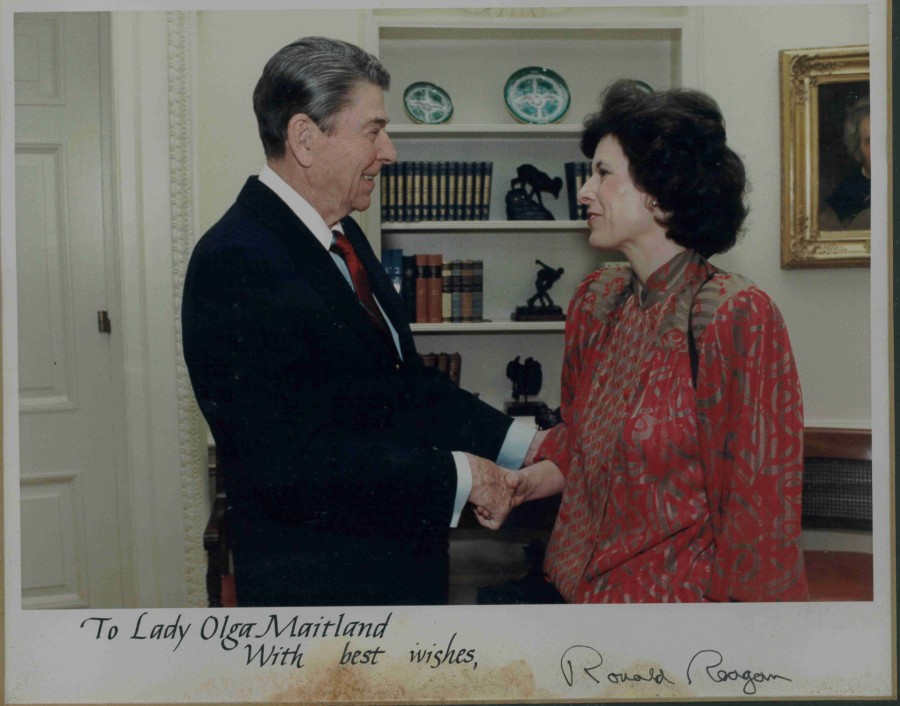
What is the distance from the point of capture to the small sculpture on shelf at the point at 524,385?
184 cm

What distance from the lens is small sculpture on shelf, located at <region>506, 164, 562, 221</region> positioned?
2.14 m

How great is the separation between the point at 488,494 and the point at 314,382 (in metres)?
0.43

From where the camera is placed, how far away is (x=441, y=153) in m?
2.12

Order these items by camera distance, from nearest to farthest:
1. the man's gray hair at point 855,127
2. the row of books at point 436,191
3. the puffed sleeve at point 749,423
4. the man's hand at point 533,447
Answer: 1. the puffed sleeve at point 749,423
2. the man's gray hair at point 855,127
3. the man's hand at point 533,447
4. the row of books at point 436,191

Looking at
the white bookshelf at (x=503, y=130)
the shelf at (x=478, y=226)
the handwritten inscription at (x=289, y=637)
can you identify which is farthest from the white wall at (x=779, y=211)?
the handwritten inscription at (x=289, y=637)

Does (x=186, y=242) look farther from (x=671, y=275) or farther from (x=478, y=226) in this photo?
(x=671, y=275)

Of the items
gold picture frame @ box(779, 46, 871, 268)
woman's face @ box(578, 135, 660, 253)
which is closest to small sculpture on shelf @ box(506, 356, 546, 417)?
woman's face @ box(578, 135, 660, 253)

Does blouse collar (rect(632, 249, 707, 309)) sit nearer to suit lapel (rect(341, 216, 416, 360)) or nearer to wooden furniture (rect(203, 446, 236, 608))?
suit lapel (rect(341, 216, 416, 360))

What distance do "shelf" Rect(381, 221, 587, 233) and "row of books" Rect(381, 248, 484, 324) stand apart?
7cm

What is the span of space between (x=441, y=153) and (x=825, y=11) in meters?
0.91

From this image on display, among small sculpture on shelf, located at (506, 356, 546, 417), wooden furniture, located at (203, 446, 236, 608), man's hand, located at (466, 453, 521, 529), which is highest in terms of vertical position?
small sculpture on shelf, located at (506, 356, 546, 417)

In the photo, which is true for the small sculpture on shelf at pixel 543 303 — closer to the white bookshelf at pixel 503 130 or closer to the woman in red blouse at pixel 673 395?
the white bookshelf at pixel 503 130

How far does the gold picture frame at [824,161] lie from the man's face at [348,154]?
0.85 meters

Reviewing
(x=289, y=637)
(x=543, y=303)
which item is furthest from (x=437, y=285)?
(x=289, y=637)
